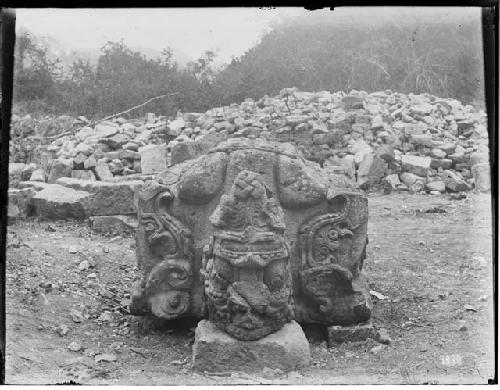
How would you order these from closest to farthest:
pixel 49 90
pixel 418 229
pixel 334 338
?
pixel 334 338 → pixel 418 229 → pixel 49 90

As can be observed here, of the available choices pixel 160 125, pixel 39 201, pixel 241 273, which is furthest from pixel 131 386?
pixel 160 125

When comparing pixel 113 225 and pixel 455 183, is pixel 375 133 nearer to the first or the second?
pixel 455 183

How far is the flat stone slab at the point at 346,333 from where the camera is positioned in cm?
536

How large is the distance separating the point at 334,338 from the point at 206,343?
1117 millimetres

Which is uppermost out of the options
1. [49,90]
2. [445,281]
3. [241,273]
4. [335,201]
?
[49,90]

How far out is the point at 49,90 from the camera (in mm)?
10484

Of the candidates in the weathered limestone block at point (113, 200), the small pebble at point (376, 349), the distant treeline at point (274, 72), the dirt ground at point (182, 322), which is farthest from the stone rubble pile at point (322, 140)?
the small pebble at point (376, 349)

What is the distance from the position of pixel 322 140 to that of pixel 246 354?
23.9 ft

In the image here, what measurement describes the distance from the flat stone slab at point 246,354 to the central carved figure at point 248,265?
7cm

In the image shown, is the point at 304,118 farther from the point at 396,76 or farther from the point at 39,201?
the point at 39,201

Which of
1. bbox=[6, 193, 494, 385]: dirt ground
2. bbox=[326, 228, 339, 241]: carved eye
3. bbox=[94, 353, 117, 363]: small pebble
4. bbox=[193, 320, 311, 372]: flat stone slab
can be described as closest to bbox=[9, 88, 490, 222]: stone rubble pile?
bbox=[6, 193, 494, 385]: dirt ground

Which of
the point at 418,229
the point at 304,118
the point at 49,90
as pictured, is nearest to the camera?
the point at 418,229

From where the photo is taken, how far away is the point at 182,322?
18.2ft

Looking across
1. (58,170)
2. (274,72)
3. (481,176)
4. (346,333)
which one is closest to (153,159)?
(58,170)
